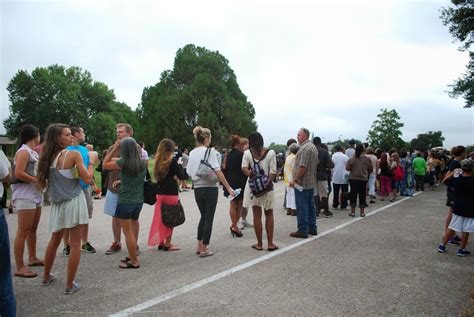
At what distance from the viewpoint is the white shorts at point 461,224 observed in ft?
19.3

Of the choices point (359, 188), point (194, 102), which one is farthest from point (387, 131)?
point (359, 188)

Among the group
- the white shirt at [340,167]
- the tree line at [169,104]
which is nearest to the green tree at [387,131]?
the tree line at [169,104]

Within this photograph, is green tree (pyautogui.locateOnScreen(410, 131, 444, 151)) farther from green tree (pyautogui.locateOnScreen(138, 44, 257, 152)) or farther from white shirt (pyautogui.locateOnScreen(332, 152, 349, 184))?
white shirt (pyautogui.locateOnScreen(332, 152, 349, 184))

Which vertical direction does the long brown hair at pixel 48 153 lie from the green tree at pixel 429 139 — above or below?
below

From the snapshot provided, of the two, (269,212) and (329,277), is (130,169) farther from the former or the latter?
(329,277)

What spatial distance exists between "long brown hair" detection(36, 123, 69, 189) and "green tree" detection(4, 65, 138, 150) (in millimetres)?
50859

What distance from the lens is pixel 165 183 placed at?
6184mm

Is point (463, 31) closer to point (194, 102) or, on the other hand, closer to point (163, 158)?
point (163, 158)

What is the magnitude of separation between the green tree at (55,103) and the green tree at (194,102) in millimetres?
13212

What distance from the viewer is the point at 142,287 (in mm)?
4516

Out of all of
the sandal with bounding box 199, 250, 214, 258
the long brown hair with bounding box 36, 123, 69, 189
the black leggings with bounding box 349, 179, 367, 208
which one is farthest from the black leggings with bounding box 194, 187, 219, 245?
the black leggings with bounding box 349, 179, 367, 208

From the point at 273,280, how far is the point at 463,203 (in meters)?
3.67

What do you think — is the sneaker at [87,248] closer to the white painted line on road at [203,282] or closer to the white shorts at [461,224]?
the white painted line on road at [203,282]

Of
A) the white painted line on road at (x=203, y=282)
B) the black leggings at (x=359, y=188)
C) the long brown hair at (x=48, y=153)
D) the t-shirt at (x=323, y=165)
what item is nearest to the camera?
the white painted line on road at (x=203, y=282)
